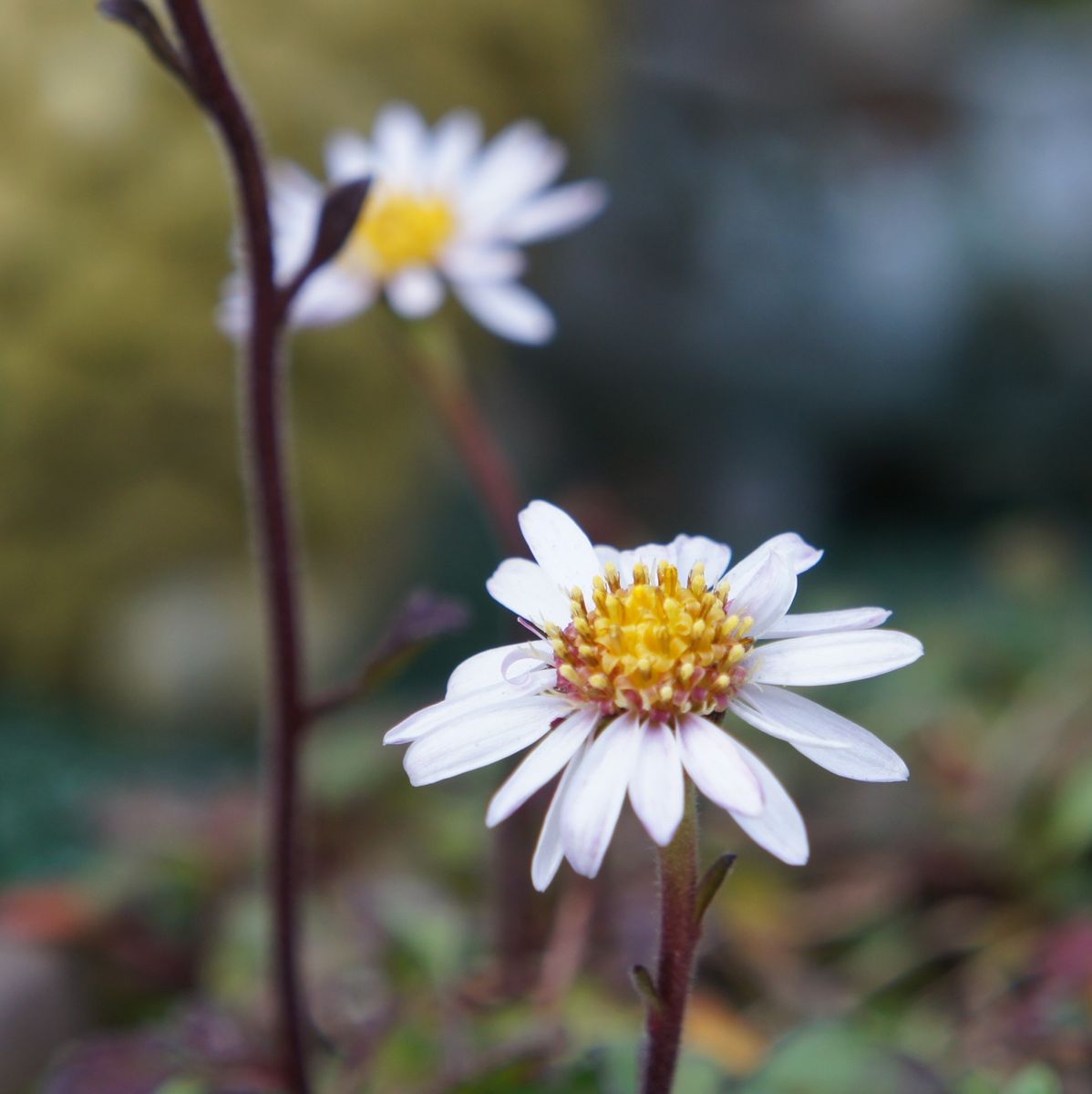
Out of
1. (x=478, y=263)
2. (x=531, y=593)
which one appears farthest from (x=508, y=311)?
(x=531, y=593)

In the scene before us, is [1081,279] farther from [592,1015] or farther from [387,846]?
[592,1015]

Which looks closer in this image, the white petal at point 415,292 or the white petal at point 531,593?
the white petal at point 531,593

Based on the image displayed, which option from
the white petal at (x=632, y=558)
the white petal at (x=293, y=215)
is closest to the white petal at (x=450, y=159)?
the white petal at (x=293, y=215)

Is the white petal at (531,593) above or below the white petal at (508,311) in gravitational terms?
below

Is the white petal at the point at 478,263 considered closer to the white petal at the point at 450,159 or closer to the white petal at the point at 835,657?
the white petal at the point at 450,159

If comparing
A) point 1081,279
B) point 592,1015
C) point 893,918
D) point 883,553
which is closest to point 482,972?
point 592,1015

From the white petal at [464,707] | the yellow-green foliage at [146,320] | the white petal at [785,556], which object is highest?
the yellow-green foliage at [146,320]

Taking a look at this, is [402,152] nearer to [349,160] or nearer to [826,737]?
[349,160]

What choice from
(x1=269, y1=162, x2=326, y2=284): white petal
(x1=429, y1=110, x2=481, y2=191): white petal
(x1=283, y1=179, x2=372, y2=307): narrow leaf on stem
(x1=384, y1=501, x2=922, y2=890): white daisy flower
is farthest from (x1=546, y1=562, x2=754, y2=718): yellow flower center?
(x1=429, y1=110, x2=481, y2=191): white petal
